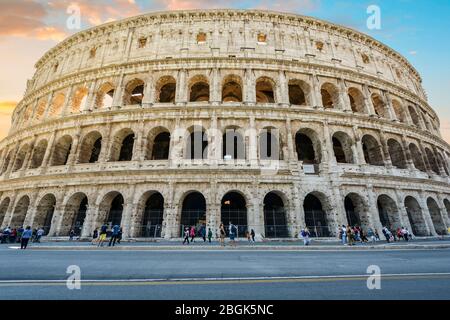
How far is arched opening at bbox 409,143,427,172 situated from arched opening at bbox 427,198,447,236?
125 inches

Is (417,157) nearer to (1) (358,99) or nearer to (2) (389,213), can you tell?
(2) (389,213)

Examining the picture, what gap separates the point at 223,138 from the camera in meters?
20.2

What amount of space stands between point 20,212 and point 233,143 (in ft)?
66.7

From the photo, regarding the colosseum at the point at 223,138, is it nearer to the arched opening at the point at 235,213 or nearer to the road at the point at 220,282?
the arched opening at the point at 235,213

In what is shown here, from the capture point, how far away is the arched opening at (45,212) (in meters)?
18.6

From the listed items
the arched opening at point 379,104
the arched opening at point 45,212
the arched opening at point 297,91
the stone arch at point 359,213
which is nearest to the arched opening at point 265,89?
the arched opening at point 297,91

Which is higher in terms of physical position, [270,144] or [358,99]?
[358,99]

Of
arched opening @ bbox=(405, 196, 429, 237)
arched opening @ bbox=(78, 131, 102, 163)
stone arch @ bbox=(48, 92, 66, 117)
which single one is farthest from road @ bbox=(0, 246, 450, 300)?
stone arch @ bbox=(48, 92, 66, 117)

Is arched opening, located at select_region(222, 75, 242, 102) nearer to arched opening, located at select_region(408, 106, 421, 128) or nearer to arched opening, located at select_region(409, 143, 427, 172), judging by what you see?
arched opening, located at select_region(409, 143, 427, 172)

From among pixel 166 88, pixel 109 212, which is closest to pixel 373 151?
→ pixel 166 88

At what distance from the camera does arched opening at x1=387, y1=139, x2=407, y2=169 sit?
2114 centimetres

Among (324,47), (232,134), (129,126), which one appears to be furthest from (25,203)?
(324,47)
